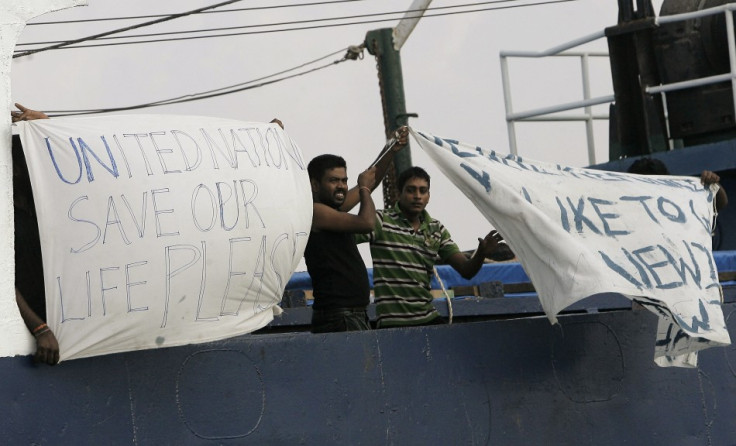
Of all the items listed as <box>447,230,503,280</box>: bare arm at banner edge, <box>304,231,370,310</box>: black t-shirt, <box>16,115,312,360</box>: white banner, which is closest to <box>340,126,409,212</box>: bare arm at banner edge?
<box>304,231,370,310</box>: black t-shirt

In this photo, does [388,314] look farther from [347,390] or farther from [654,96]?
[654,96]

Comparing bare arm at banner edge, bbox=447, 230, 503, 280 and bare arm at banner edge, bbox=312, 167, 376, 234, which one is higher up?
bare arm at banner edge, bbox=312, 167, 376, 234

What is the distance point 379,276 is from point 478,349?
679mm

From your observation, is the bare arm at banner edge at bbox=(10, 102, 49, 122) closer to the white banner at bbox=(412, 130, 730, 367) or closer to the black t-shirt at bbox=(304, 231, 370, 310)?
the black t-shirt at bbox=(304, 231, 370, 310)

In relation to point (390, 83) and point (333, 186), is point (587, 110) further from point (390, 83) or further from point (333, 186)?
point (333, 186)

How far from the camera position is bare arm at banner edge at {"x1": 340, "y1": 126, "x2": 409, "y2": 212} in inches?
269

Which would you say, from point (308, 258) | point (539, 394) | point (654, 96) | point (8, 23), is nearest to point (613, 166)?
point (654, 96)

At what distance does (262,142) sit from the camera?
5.71m

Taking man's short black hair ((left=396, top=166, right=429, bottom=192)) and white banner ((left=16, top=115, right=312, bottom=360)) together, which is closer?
white banner ((left=16, top=115, right=312, bottom=360))

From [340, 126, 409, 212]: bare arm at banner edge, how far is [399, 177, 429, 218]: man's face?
0.59 feet

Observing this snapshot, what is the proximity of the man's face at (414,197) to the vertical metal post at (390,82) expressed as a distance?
940 centimetres

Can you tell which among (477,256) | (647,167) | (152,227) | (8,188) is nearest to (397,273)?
(477,256)

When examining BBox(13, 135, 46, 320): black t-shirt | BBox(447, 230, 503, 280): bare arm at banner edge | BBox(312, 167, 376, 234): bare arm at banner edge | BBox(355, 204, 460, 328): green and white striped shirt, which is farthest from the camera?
BBox(447, 230, 503, 280): bare arm at banner edge

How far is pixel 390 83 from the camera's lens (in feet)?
55.1
